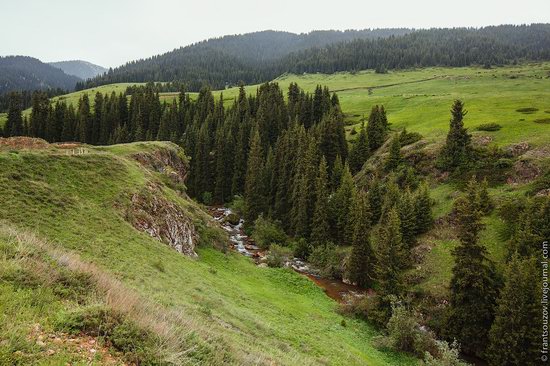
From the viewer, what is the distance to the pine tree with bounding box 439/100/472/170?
204 ft

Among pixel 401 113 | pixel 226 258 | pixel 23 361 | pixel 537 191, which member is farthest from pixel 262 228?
pixel 401 113

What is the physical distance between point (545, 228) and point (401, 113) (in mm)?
79365

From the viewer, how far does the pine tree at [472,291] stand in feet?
114

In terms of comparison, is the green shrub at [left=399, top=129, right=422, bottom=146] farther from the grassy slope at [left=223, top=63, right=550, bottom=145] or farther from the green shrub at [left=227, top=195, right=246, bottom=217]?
the green shrub at [left=227, top=195, right=246, bottom=217]

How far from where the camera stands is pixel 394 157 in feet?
229

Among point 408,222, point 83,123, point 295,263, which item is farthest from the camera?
point 83,123

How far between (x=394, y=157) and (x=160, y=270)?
180 ft

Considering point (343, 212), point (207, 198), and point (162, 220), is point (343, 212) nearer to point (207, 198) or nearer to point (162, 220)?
point (162, 220)

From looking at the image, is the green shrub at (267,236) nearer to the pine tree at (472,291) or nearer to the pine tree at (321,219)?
the pine tree at (321,219)

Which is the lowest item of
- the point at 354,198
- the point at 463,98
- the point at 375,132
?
the point at 354,198

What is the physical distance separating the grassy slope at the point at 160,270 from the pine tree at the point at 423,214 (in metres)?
18.6

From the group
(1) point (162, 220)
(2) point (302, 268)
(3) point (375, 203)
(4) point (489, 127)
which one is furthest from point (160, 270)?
(4) point (489, 127)

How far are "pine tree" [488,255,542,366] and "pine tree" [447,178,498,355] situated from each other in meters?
3.06

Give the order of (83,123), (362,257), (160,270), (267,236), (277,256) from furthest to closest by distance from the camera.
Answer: (83,123) < (267,236) < (277,256) < (362,257) < (160,270)
